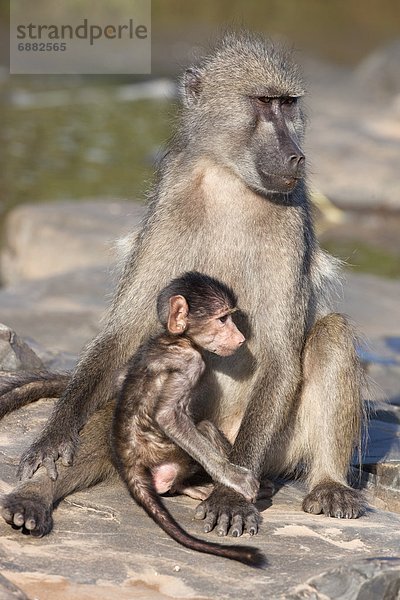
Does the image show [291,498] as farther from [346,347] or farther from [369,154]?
[369,154]

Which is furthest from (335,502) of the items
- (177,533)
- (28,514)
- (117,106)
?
(117,106)

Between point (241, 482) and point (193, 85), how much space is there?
1692 millimetres

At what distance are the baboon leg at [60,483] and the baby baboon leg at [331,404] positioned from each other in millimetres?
789

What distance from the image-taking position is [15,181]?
15.0 m

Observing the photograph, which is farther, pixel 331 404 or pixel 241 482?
pixel 331 404

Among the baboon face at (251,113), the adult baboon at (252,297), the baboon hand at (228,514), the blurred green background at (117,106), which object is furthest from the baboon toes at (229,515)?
the blurred green background at (117,106)

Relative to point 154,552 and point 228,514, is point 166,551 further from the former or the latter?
point 228,514

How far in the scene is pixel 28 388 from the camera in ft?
18.1

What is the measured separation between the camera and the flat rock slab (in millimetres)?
3912

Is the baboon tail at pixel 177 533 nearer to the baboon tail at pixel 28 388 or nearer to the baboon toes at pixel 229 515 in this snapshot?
the baboon toes at pixel 229 515

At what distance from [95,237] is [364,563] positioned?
25.2 ft

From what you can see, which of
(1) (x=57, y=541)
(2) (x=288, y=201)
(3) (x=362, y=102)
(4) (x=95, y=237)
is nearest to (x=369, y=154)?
(3) (x=362, y=102)

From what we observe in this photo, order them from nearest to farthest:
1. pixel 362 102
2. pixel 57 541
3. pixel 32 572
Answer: pixel 32 572, pixel 57 541, pixel 362 102

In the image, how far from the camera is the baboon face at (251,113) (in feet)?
16.1
